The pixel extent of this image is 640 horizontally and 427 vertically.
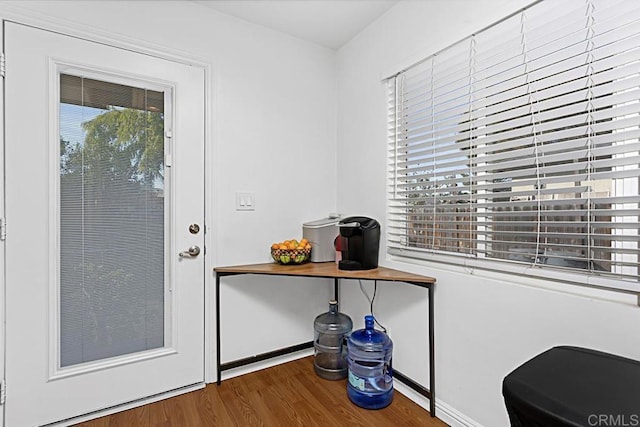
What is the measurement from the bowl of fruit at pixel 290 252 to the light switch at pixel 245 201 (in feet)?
1.01

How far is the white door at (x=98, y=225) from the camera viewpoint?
1.65 meters

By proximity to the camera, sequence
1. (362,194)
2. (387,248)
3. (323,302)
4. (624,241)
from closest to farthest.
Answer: (624,241) → (387,248) → (362,194) → (323,302)

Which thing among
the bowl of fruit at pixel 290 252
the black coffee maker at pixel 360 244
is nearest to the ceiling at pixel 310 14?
the black coffee maker at pixel 360 244

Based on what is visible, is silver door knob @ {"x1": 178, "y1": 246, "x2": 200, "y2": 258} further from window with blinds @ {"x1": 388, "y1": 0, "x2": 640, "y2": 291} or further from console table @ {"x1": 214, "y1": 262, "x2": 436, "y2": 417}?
window with blinds @ {"x1": 388, "y1": 0, "x2": 640, "y2": 291}

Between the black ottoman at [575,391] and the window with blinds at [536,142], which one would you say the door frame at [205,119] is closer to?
the window with blinds at [536,142]

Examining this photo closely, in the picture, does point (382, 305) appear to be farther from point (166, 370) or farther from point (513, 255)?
point (166, 370)

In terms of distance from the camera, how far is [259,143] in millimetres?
2332

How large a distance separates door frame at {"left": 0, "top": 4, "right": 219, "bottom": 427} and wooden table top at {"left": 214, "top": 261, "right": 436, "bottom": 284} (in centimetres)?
23

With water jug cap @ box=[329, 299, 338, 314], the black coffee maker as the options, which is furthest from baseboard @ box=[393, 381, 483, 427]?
the black coffee maker

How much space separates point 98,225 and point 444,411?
208 cm

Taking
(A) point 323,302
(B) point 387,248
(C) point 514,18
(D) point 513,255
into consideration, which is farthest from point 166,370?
(C) point 514,18

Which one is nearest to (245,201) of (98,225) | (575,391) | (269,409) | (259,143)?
(259,143)

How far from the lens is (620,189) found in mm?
1187

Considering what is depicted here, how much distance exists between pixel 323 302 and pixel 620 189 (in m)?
1.93
